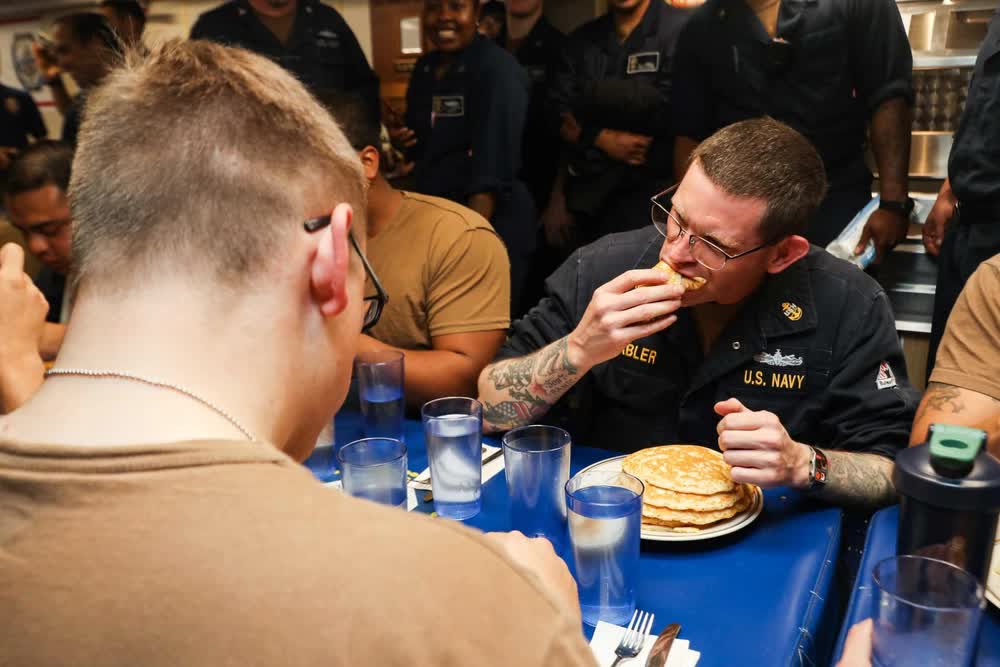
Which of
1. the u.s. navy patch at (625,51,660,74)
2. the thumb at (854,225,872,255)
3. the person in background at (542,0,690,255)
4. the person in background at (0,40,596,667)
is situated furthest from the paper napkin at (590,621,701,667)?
the u.s. navy patch at (625,51,660,74)

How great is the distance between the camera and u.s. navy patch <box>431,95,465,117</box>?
162 inches

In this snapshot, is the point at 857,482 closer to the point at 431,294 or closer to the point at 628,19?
the point at 431,294

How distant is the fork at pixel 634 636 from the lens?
1.06 meters

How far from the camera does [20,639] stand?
608 millimetres

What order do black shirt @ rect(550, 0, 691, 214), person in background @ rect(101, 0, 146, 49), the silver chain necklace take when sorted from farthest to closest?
person in background @ rect(101, 0, 146, 49), black shirt @ rect(550, 0, 691, 214), the silver chain necklace

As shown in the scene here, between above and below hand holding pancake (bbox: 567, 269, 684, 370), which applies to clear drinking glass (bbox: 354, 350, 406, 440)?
below

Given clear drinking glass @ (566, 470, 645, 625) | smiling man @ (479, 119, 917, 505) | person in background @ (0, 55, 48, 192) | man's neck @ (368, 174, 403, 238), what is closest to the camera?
clear drinking glass @ (566, 470, 645, 625)

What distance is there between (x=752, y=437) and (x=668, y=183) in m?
2.52

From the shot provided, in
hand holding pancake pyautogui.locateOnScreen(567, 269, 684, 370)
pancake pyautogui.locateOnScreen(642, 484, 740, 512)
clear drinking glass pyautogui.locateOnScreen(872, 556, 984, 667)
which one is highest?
hand holding pancake pyautogui.locateOnScreen(567, 269, 684, 370)

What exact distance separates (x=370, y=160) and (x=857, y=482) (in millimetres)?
1703

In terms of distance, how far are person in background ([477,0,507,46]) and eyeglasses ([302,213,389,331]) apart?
4.21 meters

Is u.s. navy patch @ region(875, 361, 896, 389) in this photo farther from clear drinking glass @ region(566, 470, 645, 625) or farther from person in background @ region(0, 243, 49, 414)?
person in background @ region(0, 243, 49, 414)

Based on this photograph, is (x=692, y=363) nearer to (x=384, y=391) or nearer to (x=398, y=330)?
(x=384, y=391)

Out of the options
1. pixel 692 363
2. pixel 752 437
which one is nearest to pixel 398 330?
pixel 692 363
